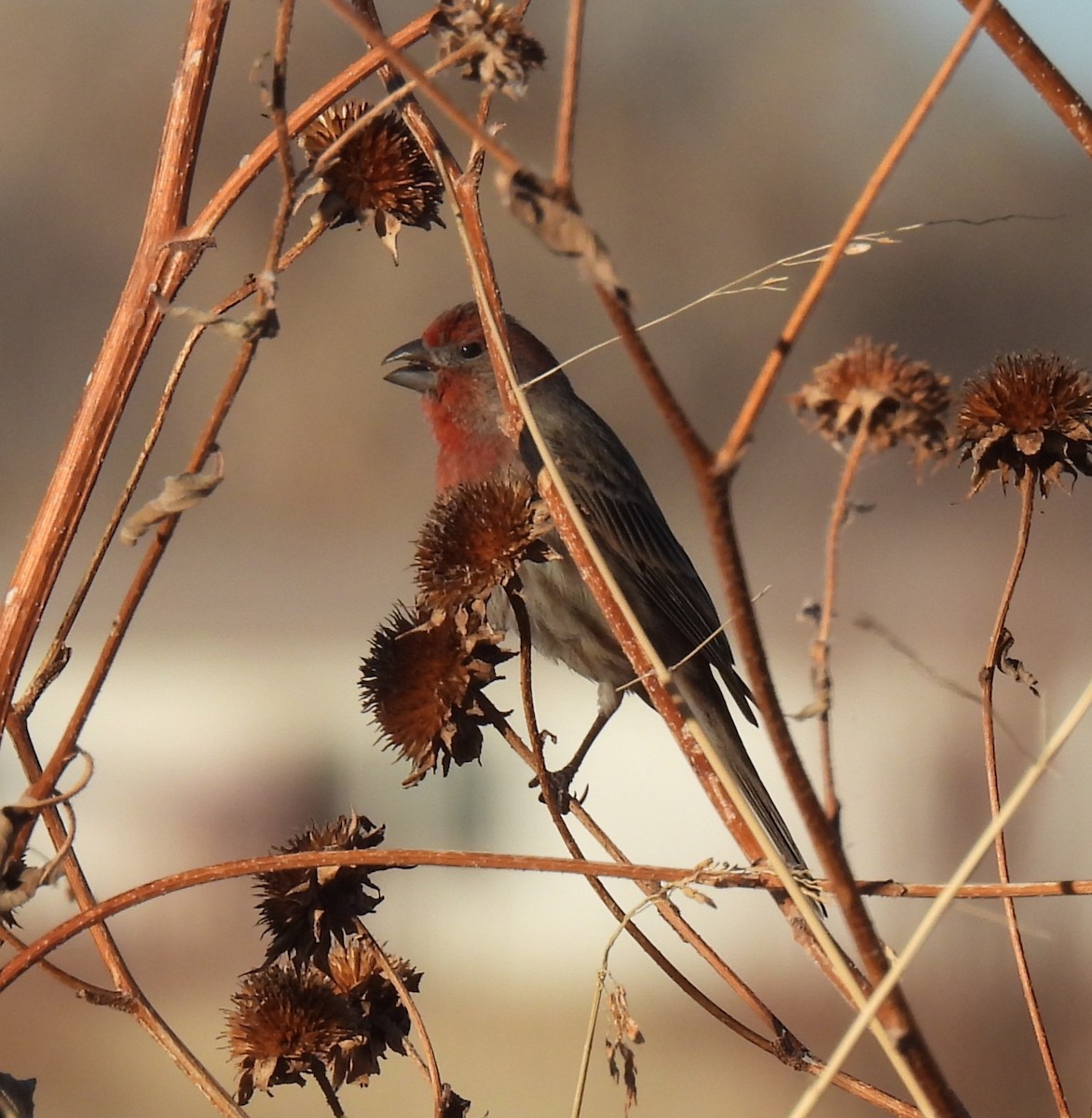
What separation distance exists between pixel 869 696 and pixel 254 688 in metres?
7.19

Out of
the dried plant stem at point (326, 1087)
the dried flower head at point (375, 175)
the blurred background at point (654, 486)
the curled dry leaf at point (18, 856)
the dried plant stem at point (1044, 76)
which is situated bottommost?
the dried plant stem at point (326, 1087)

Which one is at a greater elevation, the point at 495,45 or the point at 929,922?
the point at 495,45

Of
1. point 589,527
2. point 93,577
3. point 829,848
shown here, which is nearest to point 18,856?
point 93,577

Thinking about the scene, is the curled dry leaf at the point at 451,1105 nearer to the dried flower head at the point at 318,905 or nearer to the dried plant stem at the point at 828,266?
the dried flower head at the point at 318,905

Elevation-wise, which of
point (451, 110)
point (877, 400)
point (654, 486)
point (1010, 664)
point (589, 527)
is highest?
point (654, 486)

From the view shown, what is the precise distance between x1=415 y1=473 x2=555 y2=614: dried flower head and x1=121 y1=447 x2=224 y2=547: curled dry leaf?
59cm

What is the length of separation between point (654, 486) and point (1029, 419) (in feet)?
71.4

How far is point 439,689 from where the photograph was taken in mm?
2125

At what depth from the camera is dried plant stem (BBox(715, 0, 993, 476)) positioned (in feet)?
3.51

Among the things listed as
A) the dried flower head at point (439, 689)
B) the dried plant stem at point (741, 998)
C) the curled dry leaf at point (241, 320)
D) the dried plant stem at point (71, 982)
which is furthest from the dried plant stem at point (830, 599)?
the dried flower head at point (439, 689)

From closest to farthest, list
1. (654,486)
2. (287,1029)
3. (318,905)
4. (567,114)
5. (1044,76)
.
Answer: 1. (567,114)
2. (1044,76)
3. (287,1029)
4. (318,905)
5. (654,486)

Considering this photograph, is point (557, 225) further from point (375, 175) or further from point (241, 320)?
point (375, 175)

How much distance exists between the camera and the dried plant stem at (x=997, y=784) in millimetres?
1702

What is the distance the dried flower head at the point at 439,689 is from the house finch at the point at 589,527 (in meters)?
1.98
